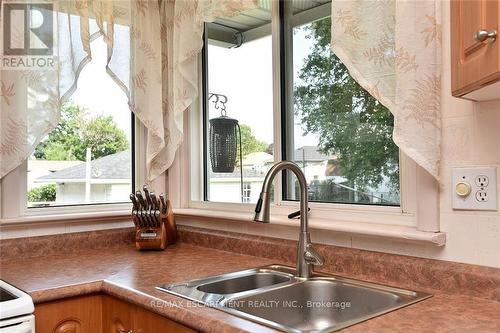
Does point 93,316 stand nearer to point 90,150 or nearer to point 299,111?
point 90,150

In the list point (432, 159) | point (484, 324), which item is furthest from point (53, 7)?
point (484, 324)

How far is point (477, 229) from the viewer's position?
3.71 feet

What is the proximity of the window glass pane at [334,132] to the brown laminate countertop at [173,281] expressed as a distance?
0.39 metres

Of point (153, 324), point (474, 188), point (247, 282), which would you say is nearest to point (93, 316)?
point (153, 324)

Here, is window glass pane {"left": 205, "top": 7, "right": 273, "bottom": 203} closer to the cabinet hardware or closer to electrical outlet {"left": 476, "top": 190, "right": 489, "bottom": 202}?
electrical outlet {"left": 476, "top": 190, "right": 489, "bottom": 202}

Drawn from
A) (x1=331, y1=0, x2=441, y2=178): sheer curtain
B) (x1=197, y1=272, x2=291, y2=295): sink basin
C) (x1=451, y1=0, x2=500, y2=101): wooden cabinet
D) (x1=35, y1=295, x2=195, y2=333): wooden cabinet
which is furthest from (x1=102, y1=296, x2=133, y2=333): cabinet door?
(x1=451, y1=0, x2=500, y2=101): wooden cabinet

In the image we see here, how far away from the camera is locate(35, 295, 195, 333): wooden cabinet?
1258mm

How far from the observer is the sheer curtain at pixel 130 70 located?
175 cm

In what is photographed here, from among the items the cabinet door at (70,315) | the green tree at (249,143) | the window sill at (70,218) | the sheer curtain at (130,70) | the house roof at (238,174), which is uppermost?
the sheer curtain at (130,70)

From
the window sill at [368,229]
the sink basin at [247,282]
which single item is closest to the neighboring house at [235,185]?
the window sill at [368,229]

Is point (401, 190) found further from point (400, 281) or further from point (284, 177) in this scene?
point (284, 177)

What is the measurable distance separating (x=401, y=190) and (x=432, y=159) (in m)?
0.22

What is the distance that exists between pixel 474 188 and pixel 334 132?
0.59 metres

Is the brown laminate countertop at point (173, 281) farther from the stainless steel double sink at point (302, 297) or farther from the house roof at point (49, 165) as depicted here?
the house roof at point (49, 165)
